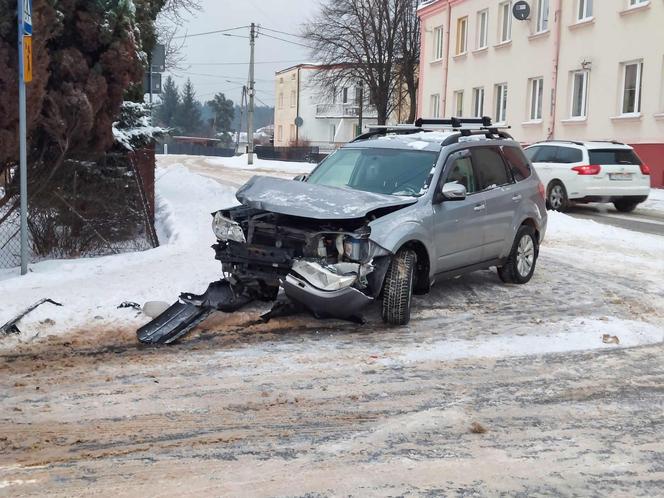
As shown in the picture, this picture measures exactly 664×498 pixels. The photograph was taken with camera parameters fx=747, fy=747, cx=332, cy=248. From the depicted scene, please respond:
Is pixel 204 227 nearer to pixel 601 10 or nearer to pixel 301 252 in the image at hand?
pixel 301 252

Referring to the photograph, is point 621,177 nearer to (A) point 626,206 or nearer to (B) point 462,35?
(A) point 626,206

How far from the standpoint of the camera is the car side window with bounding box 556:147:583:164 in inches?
691

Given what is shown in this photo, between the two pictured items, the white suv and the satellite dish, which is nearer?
the white suv

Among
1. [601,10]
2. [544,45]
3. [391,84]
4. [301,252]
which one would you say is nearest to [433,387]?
[301,252]

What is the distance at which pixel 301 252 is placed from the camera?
21.1ft

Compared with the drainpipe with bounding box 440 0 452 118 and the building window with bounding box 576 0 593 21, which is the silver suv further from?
the drainpipe with bounding box 440 0 452 118

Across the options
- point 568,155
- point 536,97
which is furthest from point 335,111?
point 568,155

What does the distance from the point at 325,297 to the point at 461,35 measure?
32.1 meters

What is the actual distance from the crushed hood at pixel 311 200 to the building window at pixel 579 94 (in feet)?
69.4

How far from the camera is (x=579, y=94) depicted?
2659 centimetres

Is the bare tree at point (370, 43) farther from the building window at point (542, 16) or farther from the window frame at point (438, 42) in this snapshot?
the building window at point (542, 16)

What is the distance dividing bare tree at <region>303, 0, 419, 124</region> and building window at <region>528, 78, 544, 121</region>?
17.8m

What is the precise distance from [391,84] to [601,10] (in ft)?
77.5

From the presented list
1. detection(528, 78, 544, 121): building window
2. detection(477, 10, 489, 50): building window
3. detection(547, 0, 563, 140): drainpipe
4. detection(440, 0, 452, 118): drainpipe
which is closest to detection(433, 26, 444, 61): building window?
detection(440, 0, 452, 118): drainpipe
